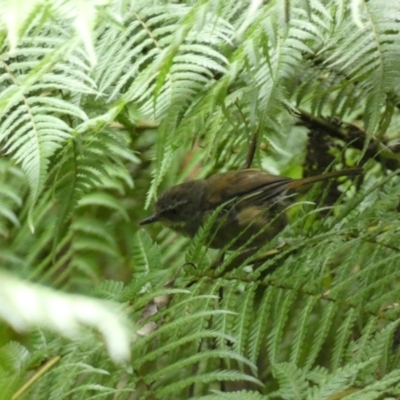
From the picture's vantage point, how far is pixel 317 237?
1.81 m

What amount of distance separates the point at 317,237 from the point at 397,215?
242mm

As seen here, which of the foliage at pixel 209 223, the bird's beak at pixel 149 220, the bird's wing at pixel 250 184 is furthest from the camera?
the bird's beak at pixel 149 220

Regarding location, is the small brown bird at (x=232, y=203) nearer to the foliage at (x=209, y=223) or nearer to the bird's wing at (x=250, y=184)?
the bird's wing at (x=250, y=184)

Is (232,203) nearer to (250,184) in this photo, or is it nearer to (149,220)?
(250,184)

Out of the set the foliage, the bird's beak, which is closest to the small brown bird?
the bird's beak

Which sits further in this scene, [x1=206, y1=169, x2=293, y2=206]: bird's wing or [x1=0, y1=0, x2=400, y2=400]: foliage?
[x1=206, y1=169, x2=293, y2=206]: bird's wing

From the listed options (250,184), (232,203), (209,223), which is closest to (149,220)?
(232,203)

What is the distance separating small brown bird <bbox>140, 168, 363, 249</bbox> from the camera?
2.63 m

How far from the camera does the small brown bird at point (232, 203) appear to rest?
2633 mm

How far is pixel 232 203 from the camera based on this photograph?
9.29 feet

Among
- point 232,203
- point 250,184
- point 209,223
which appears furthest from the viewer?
point 232,203

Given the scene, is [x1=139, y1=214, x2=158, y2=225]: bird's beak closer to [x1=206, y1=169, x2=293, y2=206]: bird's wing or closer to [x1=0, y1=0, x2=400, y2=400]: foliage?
[x1=206, y1=169, x2=293, y2=206]: bird's wing

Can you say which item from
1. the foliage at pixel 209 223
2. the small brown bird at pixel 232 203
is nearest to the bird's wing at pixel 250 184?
the small brown bird at pixel 232 203

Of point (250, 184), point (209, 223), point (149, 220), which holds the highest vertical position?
point (250, 184)
